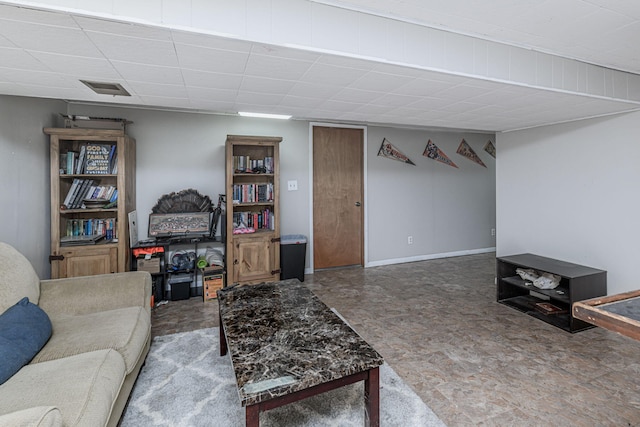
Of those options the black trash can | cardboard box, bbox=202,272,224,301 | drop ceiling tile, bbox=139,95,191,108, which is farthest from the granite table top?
the black trash can

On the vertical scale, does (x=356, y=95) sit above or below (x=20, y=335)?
above

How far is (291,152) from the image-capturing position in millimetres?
4402

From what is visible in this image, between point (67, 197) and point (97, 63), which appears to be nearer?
point (97, 63)

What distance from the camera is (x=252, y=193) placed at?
3807mm

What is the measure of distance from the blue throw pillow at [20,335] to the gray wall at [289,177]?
1087mm

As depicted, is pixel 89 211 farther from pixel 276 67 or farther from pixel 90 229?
pixel 276 67

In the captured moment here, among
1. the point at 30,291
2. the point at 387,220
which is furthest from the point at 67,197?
the point at 387,220

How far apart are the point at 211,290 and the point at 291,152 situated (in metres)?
2.07

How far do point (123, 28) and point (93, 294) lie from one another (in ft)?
5.59

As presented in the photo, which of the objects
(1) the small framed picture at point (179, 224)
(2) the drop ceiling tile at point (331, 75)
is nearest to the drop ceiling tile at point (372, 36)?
(2) the drop ceiling tile at point (331, 75)

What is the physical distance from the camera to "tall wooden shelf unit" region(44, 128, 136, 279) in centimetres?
296

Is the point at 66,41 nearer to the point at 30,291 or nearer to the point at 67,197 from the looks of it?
the point at 30,291

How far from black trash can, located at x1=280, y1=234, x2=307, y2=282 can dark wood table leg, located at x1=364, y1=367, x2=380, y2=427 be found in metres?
2.60

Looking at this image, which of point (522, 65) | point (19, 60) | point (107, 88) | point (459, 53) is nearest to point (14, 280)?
point (19, 60)
